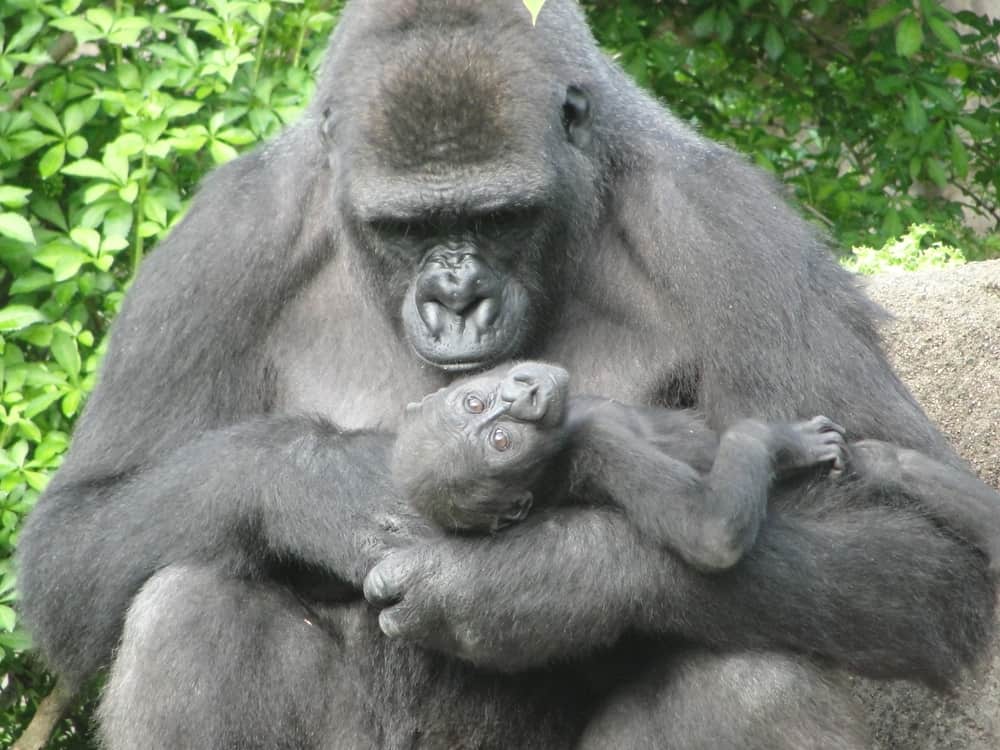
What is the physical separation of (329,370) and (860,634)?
1.47 metres

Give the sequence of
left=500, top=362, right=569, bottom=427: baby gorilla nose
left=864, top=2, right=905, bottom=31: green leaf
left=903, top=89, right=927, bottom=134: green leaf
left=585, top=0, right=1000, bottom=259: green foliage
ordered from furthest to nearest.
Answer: left=585, top=0, right=1000, bottom=259: green foliage < left=903, top=89, right=927, bottom=134: green leaf < left=864, top=2, right=905, bottom=31: green leaf < left=500, top=362, right=569, bottom=427: baby gorilla nose

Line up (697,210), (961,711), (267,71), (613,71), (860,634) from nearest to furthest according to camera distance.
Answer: (860,634) → (697,210) → (613,71) → (961,711) → (267,71)

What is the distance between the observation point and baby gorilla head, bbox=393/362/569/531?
3617 millimetres

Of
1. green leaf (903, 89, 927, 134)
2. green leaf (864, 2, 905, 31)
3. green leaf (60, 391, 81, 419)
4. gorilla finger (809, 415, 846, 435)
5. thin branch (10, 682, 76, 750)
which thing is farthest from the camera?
green leaf (903, 89, 927, 134)

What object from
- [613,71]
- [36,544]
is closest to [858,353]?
[613,71]

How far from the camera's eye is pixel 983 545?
4.04 meters

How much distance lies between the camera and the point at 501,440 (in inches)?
142

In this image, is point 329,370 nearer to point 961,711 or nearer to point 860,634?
point 860,634

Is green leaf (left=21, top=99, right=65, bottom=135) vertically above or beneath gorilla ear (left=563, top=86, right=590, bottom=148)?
beneath

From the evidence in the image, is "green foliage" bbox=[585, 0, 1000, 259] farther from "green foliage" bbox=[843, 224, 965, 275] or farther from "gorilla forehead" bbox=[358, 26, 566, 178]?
"gorilla forehead" bbox=[358, 26, 566, 178]

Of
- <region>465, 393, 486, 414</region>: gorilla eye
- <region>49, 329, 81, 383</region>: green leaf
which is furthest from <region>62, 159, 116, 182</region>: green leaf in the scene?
<region>465, 393, 486, 414</region>: gorilla eye

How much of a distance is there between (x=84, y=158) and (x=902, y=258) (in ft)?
9.61

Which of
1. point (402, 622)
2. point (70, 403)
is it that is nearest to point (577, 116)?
point (402, 622)

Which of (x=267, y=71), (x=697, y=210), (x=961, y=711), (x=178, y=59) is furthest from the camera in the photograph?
(x=267, y=71)
